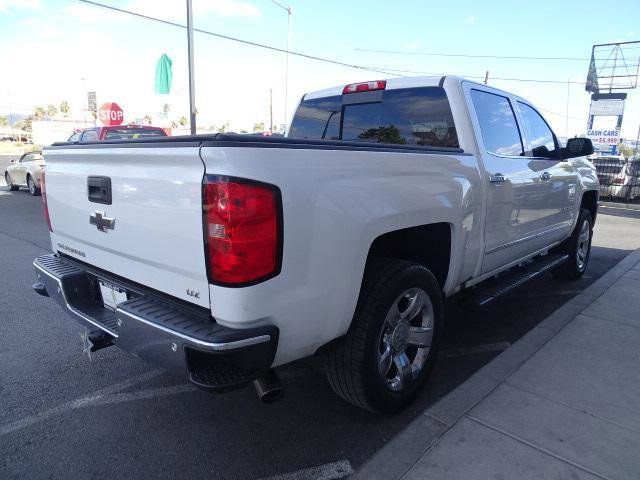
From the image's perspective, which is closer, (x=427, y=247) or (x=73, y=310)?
(x=73, y=310)

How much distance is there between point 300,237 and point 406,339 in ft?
3.94

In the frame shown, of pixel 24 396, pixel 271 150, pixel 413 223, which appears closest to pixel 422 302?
pixel 413 223

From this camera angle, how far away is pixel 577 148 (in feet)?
15.2

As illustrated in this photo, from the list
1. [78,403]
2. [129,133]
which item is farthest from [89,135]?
[78,403]

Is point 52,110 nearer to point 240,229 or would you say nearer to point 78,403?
point 78,403

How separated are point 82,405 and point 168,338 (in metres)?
1.44

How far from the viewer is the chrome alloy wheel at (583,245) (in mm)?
5618

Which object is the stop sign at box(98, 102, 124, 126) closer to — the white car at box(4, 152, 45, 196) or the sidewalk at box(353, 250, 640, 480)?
the white car at box(4, 152, 45, 196)

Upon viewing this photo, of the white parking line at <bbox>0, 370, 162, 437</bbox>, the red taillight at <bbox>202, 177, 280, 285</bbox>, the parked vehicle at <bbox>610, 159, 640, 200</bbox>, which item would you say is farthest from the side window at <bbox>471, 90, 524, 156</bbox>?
the parked vehicle at <bbox>610, 159, 640, 200</bbox>

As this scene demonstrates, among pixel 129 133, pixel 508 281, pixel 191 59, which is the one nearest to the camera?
pixel 508 281

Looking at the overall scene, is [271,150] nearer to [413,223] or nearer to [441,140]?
[413,223]

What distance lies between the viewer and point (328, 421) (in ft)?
9.37

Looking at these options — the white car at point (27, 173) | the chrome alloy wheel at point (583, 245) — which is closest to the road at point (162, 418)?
the chrome alloy wheel at point (583, 245)

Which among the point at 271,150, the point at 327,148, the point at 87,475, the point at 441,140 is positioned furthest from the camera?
the point at 441,140
